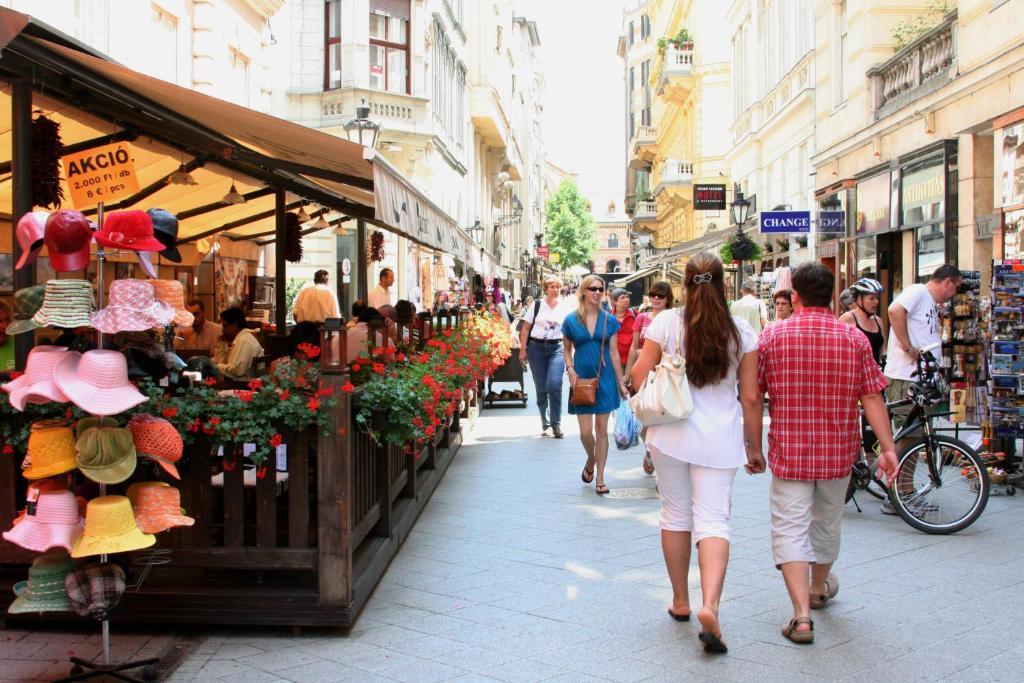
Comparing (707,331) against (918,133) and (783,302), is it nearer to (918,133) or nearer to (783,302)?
(783,302)

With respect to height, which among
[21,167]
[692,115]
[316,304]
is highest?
[692,115]

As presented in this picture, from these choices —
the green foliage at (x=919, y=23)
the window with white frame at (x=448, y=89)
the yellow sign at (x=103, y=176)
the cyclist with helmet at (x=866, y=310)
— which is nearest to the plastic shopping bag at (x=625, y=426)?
the cyclist with helmet at (x=866, y=310)

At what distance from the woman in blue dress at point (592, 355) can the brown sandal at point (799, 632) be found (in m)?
4.06

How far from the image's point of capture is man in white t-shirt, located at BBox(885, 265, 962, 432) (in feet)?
27.2

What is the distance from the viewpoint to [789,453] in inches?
199

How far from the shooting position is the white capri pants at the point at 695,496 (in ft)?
16.4

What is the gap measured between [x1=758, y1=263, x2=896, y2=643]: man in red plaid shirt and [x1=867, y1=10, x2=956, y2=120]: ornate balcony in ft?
36.5

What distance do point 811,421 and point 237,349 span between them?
6.17 m

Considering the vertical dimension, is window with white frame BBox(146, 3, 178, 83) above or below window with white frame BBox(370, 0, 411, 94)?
below

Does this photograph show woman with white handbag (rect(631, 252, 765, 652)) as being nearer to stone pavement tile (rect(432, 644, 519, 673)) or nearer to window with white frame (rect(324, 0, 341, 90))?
stone pavement tile (rect(432, 644, 519, 673))

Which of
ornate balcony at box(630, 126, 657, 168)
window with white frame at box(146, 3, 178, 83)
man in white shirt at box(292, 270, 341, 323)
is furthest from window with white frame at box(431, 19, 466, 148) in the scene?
ornate balcony at box(630, 126, 657, 168)

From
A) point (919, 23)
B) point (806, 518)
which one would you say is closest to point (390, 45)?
point (919, 23)

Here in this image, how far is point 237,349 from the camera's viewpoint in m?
9.75

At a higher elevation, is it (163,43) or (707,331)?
(163,43)
